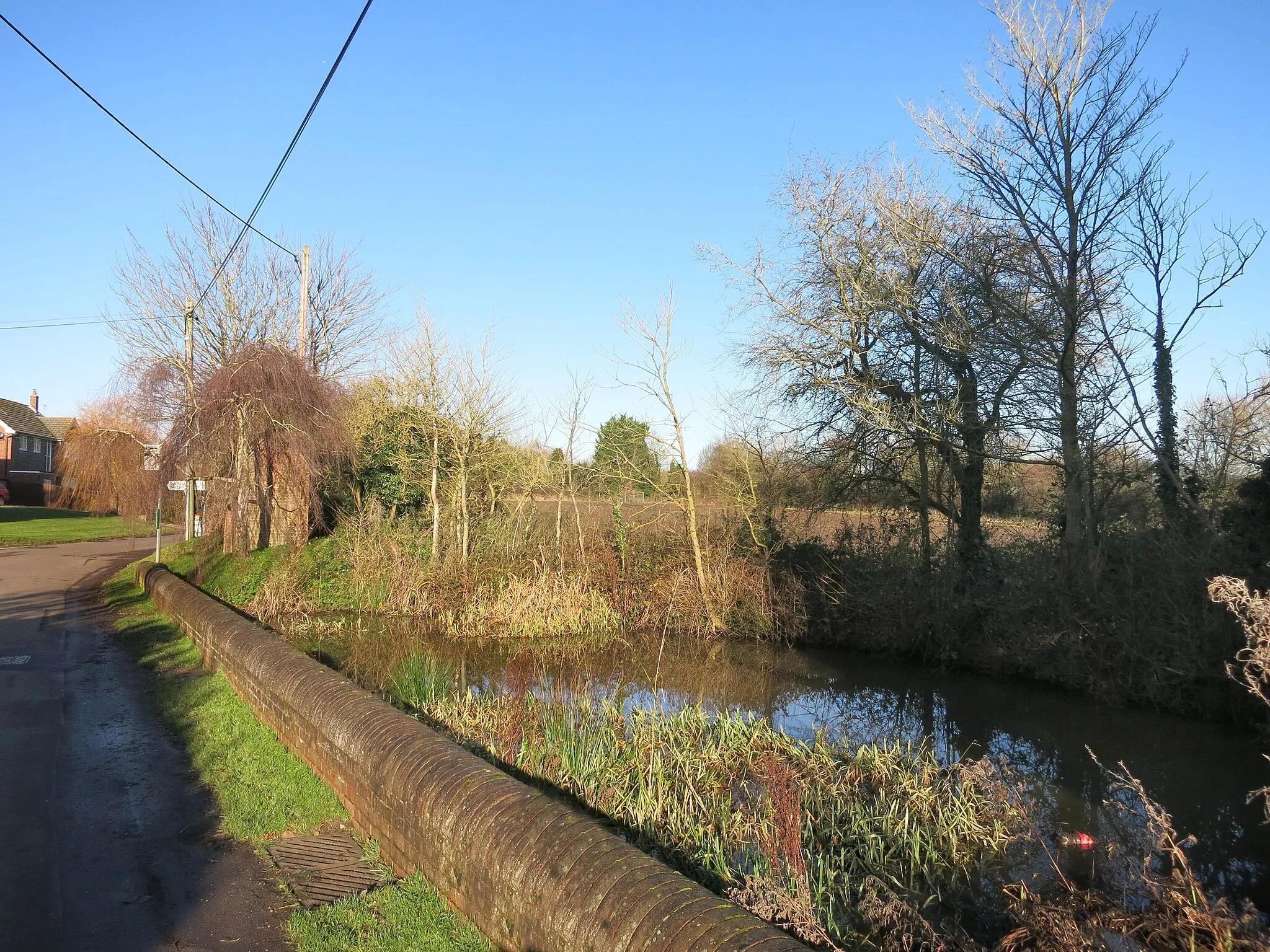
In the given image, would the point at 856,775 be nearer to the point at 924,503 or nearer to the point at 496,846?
the point at 496,846

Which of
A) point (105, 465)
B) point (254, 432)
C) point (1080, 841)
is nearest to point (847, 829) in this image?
point (1080, 841)

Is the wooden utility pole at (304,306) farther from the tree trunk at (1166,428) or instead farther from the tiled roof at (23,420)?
the tiled roof at (23,420)

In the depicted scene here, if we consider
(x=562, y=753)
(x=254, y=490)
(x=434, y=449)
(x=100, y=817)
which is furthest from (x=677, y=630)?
(x=100, y=817)

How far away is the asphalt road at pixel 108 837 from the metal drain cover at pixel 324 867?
0.15m

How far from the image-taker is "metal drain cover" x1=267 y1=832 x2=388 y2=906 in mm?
5078

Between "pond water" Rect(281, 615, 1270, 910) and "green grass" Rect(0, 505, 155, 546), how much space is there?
70.5 ft

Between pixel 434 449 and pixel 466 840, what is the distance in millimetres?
16898

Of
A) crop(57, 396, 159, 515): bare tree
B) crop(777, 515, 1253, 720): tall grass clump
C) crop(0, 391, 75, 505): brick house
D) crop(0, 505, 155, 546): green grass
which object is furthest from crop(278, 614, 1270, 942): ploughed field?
crop(0, 391, 75, 505): brick house

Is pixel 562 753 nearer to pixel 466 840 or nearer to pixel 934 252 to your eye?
pixel 466 840

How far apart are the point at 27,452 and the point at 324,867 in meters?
70.3

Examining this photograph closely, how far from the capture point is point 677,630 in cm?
1769

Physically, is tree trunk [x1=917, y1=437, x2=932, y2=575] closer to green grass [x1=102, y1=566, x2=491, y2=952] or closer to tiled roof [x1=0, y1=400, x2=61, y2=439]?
green grass [x1=102, y1=566, x2=491, y2=952]

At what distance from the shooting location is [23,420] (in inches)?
2520

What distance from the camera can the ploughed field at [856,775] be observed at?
5738 millimetres
